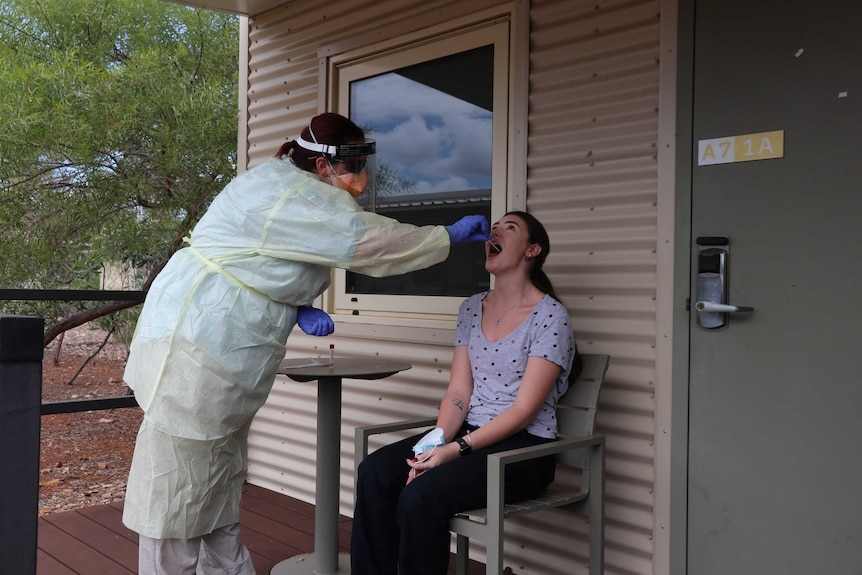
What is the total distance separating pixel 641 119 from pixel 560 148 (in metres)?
0.37

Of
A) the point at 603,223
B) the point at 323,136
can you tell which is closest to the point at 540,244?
the point at 603,223

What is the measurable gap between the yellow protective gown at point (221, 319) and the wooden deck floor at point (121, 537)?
3.52 ft

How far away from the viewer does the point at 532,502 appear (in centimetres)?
256

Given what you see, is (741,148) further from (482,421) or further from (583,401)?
(482,421)

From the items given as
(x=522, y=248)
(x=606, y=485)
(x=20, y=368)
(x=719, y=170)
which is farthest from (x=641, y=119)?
(x=20, y=368)

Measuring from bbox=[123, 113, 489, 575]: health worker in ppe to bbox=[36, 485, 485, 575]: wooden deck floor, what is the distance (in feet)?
3.35

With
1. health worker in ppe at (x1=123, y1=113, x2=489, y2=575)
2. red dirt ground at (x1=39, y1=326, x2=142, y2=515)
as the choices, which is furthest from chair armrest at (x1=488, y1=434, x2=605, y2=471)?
red dirt ground at (x1=39, y1=326, x2=142, y2=515)

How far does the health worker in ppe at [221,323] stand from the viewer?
238 cm

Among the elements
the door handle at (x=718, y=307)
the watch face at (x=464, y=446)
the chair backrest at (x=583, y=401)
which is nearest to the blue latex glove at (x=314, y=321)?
the watch face at (x=464, y=446)

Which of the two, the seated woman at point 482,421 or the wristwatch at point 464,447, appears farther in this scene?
the wristwatch at point 464,447

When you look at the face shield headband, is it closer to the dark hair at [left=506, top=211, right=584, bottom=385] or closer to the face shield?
the face shield

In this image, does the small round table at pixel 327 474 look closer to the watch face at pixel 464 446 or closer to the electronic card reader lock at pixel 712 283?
the watch face at pixel 464 446

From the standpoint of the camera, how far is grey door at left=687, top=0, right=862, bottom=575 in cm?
240

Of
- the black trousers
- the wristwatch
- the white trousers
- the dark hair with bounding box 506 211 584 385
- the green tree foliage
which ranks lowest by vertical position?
the white trousers
